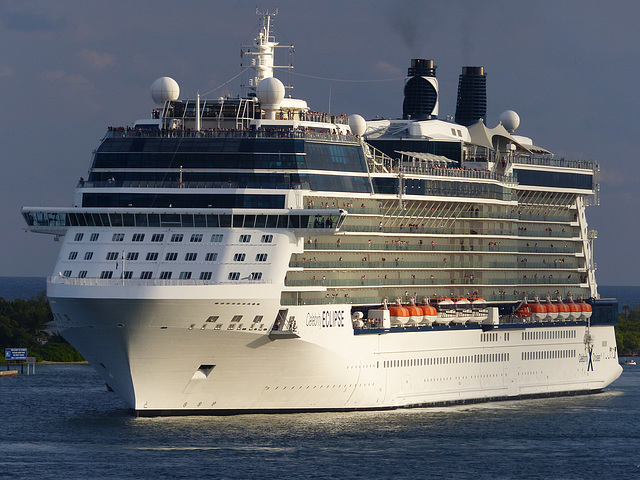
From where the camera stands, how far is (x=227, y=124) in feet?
231

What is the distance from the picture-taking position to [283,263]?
65.7 metres

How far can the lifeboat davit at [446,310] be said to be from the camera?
249 ft

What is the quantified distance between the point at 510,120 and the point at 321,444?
126ft

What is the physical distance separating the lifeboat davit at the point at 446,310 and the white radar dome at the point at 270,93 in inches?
538

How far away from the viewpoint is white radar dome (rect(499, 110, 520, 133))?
93875 mm

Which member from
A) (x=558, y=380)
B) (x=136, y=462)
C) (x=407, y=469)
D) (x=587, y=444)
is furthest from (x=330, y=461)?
(x=558, y=380)

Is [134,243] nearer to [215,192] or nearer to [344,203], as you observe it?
[215,192]

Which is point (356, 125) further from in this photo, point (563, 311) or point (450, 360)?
point (563, 311)

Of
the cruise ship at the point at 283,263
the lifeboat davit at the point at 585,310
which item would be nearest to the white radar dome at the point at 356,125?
the cruise ship at the point at 283,263

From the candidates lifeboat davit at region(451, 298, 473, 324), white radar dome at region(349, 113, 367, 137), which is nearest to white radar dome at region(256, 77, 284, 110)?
white radar dome at region(349, 113, 367, 137)

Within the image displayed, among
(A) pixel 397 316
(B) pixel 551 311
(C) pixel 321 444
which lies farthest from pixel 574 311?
(C) pixel 321 444

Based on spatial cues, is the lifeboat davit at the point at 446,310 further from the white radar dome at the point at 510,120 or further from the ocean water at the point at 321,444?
the white radar dome at the point at 510,120

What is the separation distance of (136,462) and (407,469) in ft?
32.9

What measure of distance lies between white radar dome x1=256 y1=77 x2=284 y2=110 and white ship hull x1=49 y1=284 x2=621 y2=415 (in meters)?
9.80
